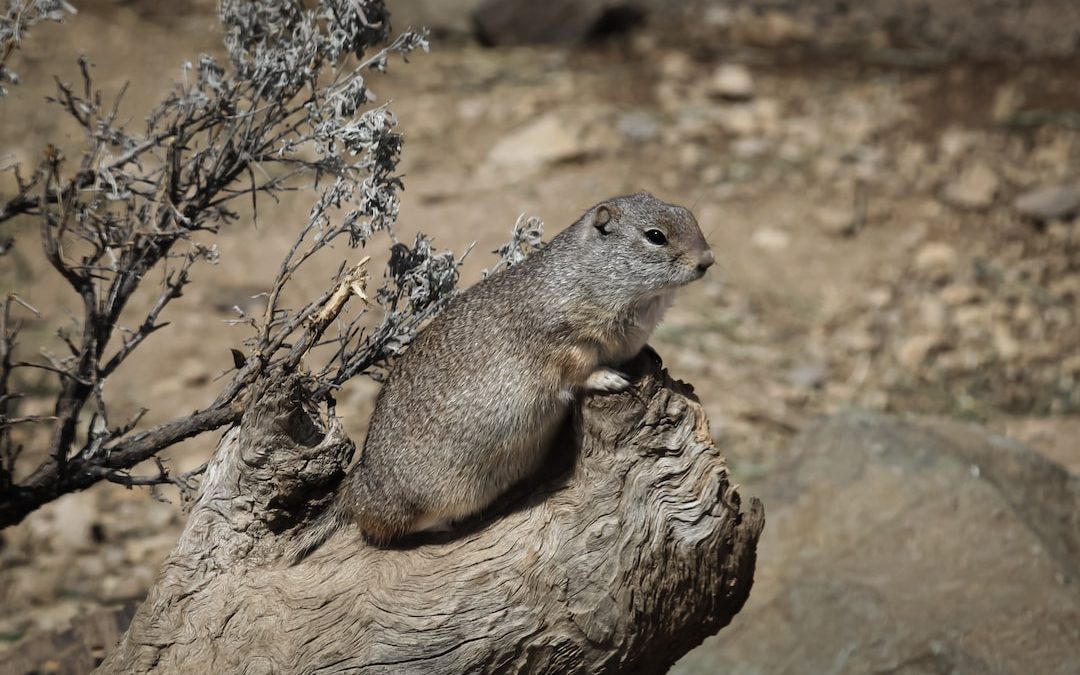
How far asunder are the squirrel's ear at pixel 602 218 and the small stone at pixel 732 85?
7037 millimetres

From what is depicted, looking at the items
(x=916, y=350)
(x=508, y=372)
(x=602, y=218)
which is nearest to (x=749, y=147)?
(x=916, y=350)

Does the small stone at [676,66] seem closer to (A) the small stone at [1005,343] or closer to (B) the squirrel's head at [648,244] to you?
(A) the small stone at [1005,343]

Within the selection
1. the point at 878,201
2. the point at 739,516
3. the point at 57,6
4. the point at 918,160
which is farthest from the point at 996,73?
the point at 57,6

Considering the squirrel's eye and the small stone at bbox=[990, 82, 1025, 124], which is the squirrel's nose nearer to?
the squirrel's eye

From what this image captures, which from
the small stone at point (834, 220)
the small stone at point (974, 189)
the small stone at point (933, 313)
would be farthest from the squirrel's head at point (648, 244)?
the small stone at point (974, 189)

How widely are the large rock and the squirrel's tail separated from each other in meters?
2.01

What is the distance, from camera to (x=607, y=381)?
416cm

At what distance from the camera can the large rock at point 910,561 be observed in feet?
17.1

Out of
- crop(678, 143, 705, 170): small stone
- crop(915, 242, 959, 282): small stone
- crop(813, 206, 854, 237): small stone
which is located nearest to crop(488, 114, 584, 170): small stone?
crop(678, 143, 705, 170): small stone

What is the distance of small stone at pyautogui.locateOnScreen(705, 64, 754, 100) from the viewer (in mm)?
11195

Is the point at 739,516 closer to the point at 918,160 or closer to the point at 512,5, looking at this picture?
the point at 918,160

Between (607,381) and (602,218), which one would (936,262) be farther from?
(607,381)

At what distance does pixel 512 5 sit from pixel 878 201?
4.39m

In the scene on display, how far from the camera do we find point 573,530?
4.13 m
